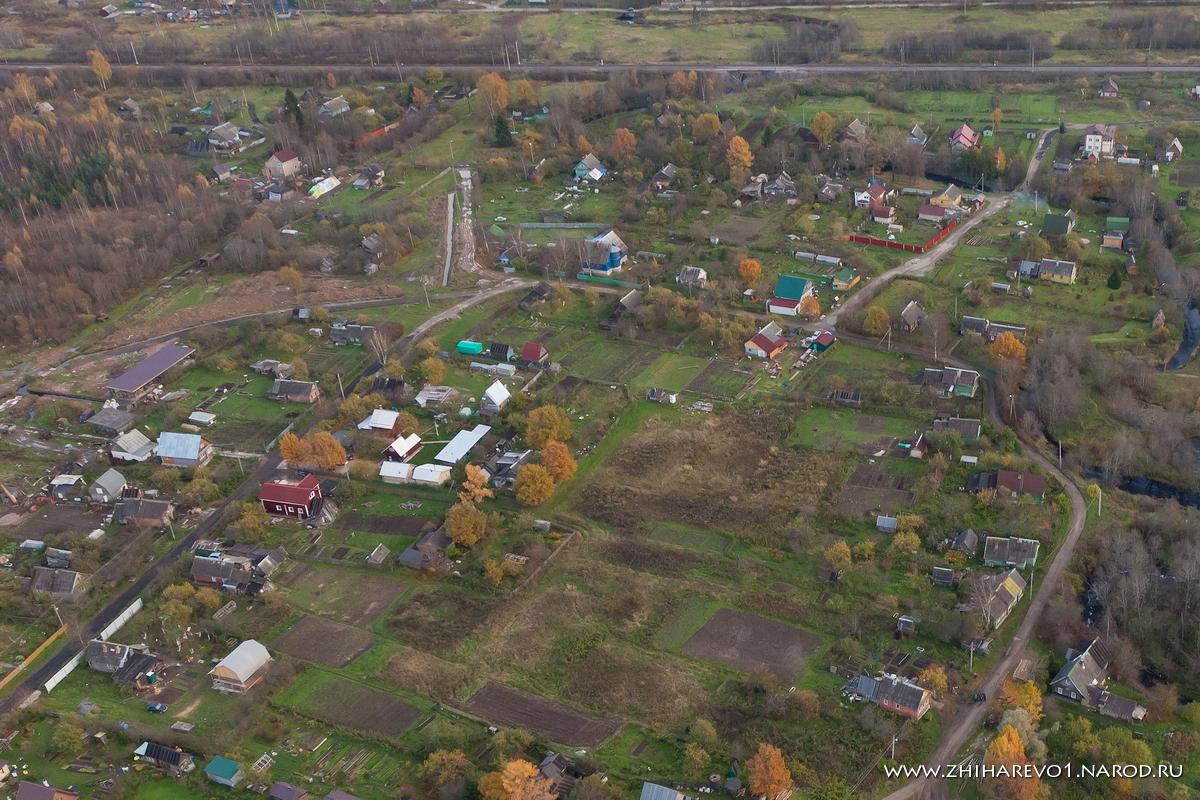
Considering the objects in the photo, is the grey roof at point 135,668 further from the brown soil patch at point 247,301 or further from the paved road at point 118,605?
the brown soil patch at point 247,301

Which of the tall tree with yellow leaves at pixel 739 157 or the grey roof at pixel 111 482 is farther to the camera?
the tall tree with yellow leaves at pixel 739 157

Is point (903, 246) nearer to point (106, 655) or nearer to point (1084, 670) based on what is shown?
point (1084, 670)

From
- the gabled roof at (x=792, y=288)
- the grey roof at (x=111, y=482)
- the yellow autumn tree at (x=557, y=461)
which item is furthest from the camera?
the gabled roof at (x=792, y=288)

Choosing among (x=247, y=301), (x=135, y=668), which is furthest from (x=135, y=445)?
(x=247, y=301)

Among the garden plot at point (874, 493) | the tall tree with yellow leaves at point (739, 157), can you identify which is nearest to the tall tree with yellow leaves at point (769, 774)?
the garden plot at point (874, 493)

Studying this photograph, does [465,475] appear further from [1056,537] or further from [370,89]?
[370,89]

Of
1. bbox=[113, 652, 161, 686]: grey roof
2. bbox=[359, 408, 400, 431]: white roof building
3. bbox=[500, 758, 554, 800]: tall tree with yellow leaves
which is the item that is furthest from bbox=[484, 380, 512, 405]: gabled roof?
bbox=[500, 758, 554, 800]: tall tree with yellow leaves
